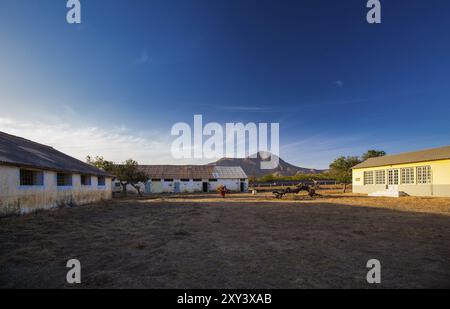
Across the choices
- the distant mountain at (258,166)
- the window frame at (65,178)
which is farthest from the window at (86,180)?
the distant mountain at (258,166)

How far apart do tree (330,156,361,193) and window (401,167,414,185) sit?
1059cm

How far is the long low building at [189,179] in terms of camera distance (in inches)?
1617

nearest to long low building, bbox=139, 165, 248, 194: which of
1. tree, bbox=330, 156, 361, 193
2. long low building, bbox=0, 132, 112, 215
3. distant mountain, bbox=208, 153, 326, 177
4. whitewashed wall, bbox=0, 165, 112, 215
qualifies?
tree, bbox=330, 156, 361, 193

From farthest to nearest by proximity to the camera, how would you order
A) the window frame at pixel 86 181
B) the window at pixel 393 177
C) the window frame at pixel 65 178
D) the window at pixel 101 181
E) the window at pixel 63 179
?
the window at pixel 393 177
the window at pixel 101 181
the window frame at pixel 86 181
the window at pixel 63 179
the window frame at pixel 65 178

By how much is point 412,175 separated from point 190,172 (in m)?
32.3

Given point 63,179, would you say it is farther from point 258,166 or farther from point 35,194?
point 258,166

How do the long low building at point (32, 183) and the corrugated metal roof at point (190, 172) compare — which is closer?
the long low building at point (32, 183)

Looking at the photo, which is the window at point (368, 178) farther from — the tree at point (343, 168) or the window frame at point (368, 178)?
the tree at point (343, 168)

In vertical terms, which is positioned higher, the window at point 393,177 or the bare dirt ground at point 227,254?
the window at point 393,177

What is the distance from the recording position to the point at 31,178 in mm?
13297

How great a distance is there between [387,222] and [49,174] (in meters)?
17.9

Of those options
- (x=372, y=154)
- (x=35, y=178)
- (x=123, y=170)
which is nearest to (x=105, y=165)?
(x=123, y=170)
